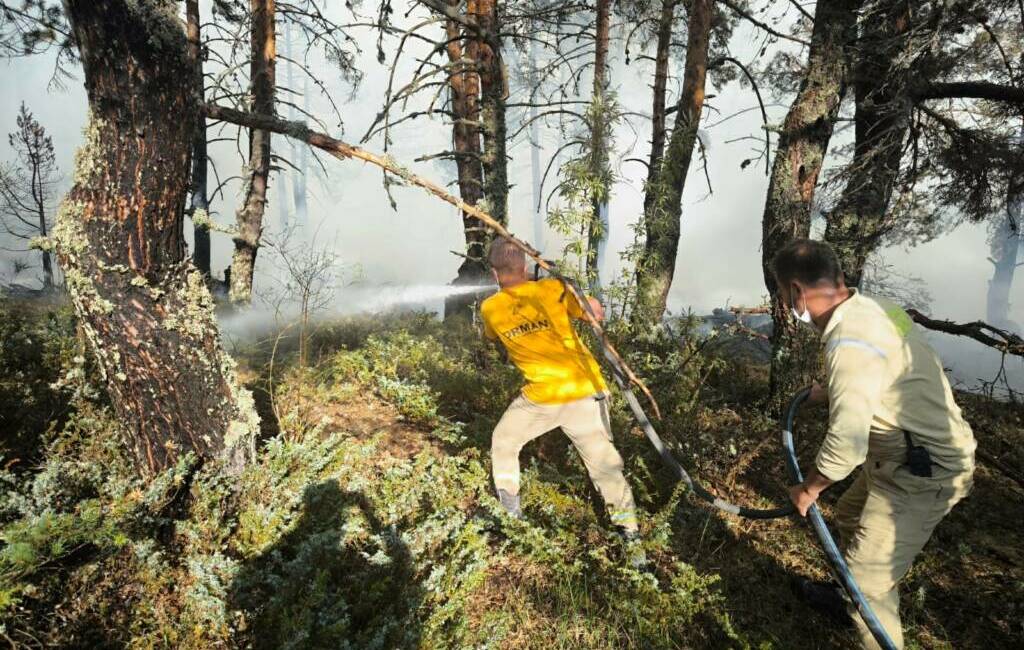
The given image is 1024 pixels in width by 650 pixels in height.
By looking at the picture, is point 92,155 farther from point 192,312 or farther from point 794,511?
point 794,511

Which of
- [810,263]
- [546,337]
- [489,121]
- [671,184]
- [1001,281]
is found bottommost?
[1001,281]

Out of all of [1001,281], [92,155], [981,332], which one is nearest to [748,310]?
[981,332]

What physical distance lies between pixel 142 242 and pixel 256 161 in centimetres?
569

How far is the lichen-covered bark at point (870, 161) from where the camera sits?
4797 millimetres

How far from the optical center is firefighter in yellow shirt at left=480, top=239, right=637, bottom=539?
2.97 metres

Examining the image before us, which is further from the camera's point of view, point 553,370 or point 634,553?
point 553,370

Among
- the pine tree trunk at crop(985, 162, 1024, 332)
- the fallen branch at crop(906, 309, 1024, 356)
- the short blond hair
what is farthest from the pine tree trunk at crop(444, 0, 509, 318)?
the pine tree trunk at crop(985, 162, 1024, 332)

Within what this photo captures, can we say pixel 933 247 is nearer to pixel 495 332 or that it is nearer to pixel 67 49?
pixel 495 332

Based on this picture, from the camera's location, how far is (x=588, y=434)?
10.1 feet

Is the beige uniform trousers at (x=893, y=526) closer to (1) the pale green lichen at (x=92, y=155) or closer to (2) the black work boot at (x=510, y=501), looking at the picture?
(2) the black work boot at (x=510, y=501)

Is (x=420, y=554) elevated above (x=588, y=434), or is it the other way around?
(x=588, y=434)

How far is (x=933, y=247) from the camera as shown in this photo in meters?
27.7

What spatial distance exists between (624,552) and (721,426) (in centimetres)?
243

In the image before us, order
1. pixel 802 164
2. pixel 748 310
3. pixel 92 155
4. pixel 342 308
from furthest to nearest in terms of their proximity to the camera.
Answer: pixel 342 308 < pixel 802 164 < pixel 748 310 < pixel 92 155
